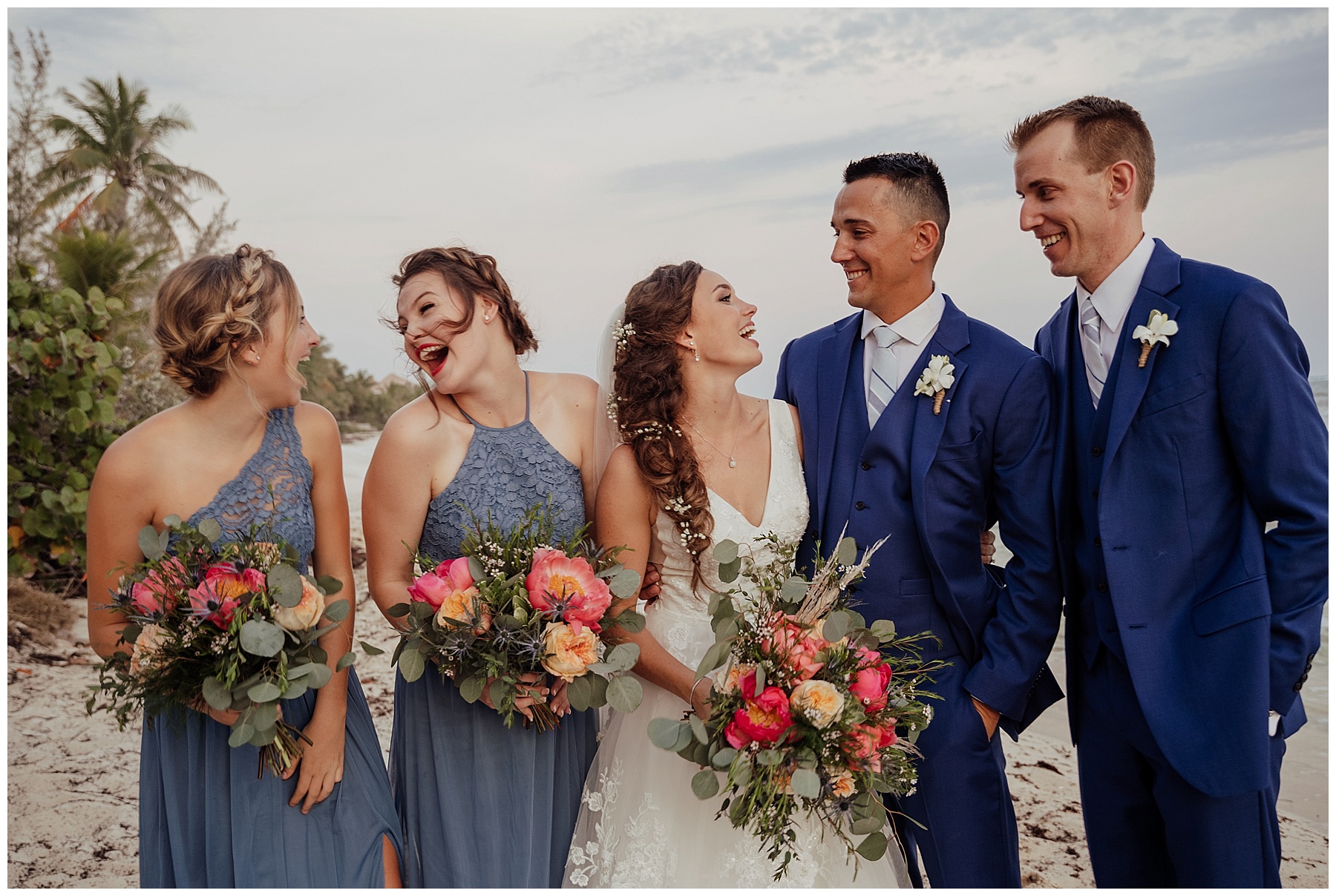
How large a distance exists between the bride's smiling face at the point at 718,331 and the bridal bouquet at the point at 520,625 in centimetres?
77

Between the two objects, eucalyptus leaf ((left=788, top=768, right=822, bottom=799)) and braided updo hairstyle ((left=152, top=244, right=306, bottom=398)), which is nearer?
eucalyptus leaf ((left=788, top=768, right=822, bottom=799))

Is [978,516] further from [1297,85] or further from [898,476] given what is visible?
[1297,85]

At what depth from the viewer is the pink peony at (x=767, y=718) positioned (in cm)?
226

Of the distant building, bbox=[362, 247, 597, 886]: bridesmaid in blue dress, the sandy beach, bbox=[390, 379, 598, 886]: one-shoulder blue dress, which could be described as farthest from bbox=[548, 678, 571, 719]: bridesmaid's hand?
the distant building

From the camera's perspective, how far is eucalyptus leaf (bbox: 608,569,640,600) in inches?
102

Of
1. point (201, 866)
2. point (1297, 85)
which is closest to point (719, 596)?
point (201, 866)

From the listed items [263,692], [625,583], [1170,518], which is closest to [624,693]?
[625,583]

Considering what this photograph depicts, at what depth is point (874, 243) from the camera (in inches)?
116

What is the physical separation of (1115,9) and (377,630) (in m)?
8.04

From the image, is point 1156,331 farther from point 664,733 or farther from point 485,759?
point 485,759

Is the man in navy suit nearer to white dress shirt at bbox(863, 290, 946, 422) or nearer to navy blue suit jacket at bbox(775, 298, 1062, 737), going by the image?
navy blue suit jacket at bbox(775, 298, 1062, 737)

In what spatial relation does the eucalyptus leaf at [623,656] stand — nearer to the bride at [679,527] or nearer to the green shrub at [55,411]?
the bride at [679,527]

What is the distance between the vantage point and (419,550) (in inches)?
113

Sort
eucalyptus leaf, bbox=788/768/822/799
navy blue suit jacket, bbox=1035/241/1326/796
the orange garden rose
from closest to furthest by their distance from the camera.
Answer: eucalyptus leaf, bbox=788/768/822/799
the orange garden rose
navy blue suit jacket, bbox=1035/241/1326/796
